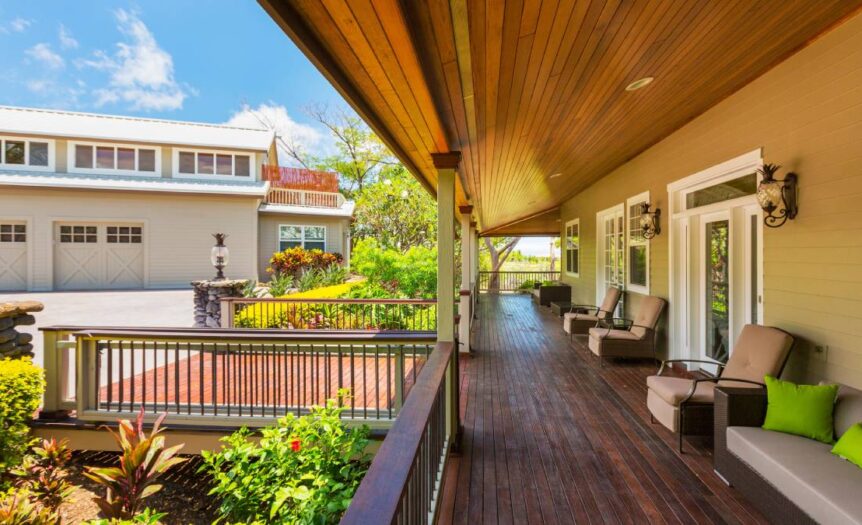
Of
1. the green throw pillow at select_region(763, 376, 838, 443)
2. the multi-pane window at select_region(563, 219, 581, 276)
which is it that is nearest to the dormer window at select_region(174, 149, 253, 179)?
the multi-pane window at select_region(563, 219, 581, 276)

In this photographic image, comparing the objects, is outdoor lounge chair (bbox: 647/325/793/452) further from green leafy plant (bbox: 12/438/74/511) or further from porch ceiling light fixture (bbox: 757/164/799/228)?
green leafy plant (bbox: 12/438/74/511)

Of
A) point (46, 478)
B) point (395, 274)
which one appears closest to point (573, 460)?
point (46, 478)

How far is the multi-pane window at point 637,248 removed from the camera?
5812 millimetres

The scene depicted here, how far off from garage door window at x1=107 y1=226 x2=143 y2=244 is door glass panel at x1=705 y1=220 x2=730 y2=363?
15.1 meters

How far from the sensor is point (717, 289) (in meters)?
4.31

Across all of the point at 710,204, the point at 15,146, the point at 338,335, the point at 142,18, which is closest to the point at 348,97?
the point at 338,335

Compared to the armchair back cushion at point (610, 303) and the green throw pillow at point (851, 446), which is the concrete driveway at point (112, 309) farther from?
the green throw pillow at point (851, 446)

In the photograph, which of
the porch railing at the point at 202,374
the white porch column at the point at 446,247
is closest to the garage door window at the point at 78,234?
the porch railing at the point at 202,374

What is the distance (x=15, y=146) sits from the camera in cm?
1249

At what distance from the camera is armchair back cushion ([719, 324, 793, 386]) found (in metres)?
2.95

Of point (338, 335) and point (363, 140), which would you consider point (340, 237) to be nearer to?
point (363, 140)

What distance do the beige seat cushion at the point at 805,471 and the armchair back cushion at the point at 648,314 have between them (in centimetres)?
282

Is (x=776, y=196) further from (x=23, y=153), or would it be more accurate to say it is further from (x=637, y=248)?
(x=23, y=153)

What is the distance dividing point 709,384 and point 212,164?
1531 cm
